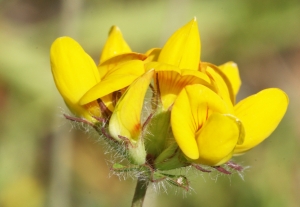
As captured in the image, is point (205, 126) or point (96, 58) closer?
point (205, 126)

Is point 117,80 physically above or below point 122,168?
above

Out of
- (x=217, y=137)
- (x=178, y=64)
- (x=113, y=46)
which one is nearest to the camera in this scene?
(x=217, y=137)

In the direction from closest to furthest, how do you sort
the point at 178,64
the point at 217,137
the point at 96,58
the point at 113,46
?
the point at 217,137 → the point at 178,64 → the point at 113,46 → the point at 96,58

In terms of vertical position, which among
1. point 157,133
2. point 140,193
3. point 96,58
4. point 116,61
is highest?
point 116,61

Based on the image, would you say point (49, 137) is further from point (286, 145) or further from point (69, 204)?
point (286, 145)

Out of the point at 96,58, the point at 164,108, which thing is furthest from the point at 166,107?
the point at 96,58

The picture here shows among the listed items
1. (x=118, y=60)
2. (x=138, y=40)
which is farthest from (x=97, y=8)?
(x=118, y=60)

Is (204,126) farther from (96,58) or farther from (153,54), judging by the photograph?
(96,58)

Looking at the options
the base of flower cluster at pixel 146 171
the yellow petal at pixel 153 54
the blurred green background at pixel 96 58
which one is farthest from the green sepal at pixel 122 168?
the blurred green background at pixel 96 58
